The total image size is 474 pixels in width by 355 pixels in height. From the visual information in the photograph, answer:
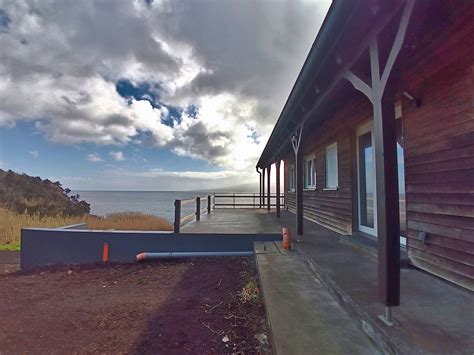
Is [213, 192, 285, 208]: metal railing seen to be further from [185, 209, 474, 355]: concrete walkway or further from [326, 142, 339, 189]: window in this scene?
[185, 209, 474, 355]: concrete walkway

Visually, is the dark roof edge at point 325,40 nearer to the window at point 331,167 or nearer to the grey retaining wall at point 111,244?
the window at point 331,167

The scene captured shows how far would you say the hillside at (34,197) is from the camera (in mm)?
12992

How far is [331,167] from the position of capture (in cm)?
625

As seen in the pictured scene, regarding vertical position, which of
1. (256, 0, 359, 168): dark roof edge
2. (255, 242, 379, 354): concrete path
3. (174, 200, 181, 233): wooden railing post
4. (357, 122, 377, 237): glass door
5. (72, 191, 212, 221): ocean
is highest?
(256, 0, 359, 168): dark roof edge

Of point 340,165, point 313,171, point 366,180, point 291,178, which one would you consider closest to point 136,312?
point 366,180

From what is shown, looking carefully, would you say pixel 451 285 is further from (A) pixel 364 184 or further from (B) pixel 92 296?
(B) pixel 92 296

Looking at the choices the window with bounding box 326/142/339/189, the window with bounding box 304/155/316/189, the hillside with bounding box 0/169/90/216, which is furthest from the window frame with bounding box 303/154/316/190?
the hillside with bounding box 0/169/90/216

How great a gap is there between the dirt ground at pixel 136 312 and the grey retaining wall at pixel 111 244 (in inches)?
20.3

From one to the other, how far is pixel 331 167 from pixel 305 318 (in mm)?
4615

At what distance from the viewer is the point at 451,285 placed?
2.48m

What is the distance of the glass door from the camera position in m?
4.45

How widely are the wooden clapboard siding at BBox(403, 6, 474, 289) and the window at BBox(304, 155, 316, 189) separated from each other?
15.0ft

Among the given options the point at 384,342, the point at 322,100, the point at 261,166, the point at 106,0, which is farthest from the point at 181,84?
the point at 384,342

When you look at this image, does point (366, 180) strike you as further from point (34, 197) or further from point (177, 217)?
point (34, 197)
